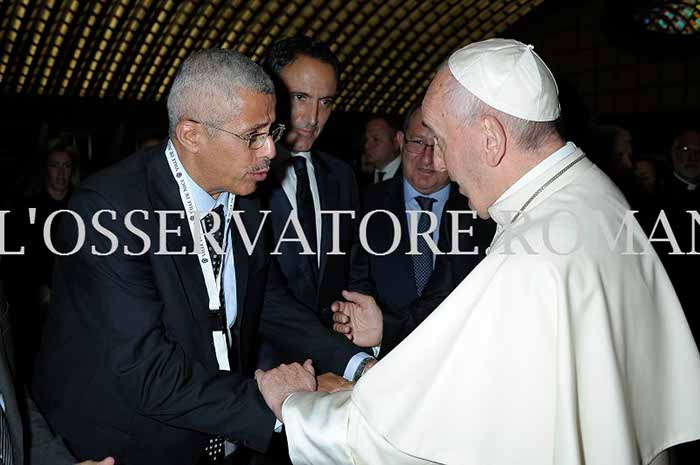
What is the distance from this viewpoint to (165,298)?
7.47ft

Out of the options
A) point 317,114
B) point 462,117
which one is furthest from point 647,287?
point 317,114

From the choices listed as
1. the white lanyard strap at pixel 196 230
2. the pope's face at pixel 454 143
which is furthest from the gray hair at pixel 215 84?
the pope's face at pixel 454 143

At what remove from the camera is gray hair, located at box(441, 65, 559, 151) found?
1937 millimetres

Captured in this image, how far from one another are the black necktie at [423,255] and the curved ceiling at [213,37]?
15.1 m

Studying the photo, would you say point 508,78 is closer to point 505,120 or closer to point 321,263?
point 505,120

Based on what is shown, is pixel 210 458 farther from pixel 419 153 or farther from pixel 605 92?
pixel 605 92

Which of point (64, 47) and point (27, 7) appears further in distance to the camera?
point (64, 47)

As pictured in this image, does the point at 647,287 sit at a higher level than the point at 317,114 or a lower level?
lower

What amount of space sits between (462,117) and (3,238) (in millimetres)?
3824

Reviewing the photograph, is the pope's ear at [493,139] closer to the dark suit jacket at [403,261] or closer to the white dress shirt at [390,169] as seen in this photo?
the dark suit jacket at [403,261]

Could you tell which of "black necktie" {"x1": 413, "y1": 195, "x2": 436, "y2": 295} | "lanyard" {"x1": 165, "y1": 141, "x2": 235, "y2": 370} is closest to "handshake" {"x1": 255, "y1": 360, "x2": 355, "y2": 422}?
"lanyard" {"x1": 165, "y1": 141, "x2": 235, "y2": 370}

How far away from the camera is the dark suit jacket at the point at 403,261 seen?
11.5 ft

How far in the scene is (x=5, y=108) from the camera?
14.4m

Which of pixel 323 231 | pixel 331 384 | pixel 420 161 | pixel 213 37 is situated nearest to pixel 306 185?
pixel 323 231
